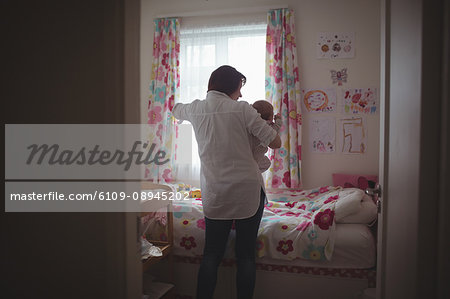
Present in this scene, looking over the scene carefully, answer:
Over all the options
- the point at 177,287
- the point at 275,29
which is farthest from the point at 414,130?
the point at 275,29

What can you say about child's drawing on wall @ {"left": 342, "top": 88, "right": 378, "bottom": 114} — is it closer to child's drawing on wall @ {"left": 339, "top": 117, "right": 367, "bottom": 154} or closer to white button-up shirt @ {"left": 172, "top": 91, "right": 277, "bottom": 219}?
child's drawing on wall @ {"left": 339, "top": 117, "right": 367, "bottom": 154}

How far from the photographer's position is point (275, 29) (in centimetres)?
331

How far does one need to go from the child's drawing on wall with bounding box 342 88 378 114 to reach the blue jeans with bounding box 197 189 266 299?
1996 mm

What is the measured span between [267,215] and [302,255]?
430mm

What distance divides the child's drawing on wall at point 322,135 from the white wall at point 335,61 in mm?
56

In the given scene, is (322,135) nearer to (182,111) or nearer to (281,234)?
(281,234)

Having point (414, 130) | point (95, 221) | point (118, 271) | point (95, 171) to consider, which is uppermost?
point (414, 130)

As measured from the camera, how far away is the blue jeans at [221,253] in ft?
5.44

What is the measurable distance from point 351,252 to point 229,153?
1.04m

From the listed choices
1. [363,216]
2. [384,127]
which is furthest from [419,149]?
[363,216]

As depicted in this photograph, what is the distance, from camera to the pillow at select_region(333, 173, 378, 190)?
2.86 m

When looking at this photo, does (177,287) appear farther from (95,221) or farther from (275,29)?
(275,29)

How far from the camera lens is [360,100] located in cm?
320

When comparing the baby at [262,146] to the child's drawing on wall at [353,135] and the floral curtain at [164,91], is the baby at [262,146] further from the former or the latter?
the floral curtain at [164,91]
